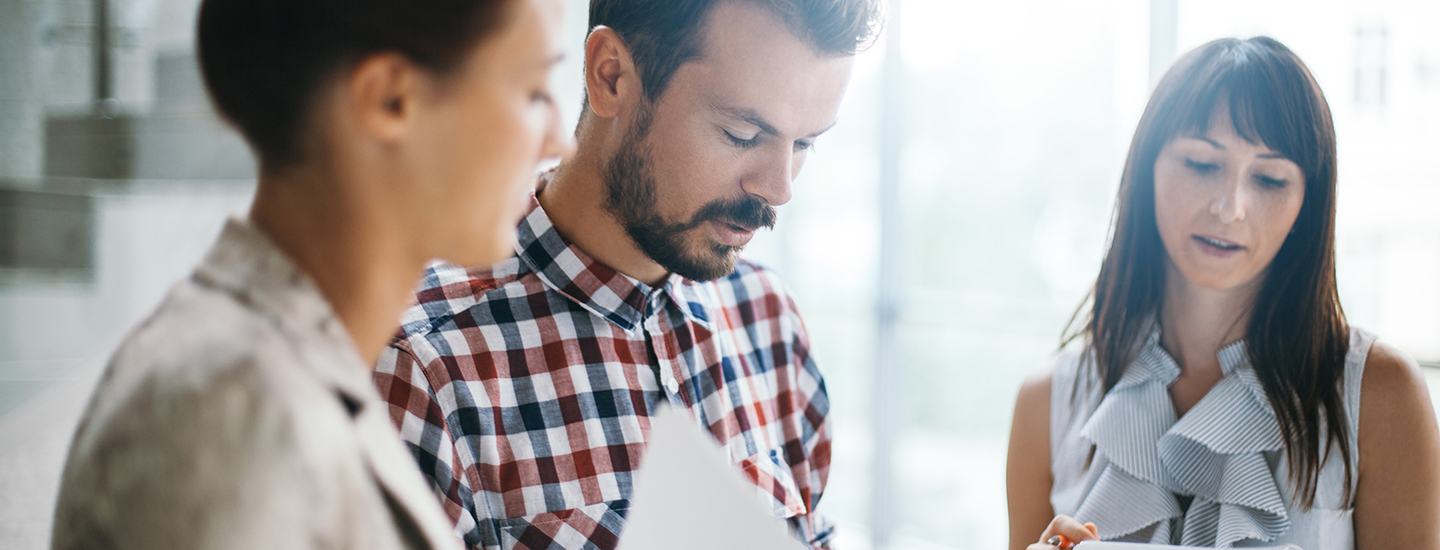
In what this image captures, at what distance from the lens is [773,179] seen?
0.97 meters

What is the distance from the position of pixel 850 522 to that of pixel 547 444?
375cm

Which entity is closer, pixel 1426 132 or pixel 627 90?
pixel 627 90

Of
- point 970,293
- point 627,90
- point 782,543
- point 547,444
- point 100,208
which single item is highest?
point 627,90

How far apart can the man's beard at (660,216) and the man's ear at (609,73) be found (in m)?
0.03

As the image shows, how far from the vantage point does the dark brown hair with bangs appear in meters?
1.18

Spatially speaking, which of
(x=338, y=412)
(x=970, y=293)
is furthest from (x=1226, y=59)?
(x=970, y=293)

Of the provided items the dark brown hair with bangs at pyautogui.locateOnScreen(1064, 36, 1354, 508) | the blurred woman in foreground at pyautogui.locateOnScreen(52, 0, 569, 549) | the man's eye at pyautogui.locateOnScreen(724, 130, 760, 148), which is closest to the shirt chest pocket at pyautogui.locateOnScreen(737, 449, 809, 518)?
the man's eye at pyautogui.locateOnScreen(724, 130, 760, 148)

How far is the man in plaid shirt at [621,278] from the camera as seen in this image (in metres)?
0.89

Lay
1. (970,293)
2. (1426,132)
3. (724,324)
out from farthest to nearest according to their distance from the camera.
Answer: (970,293)
(1426,132)
(724,324)

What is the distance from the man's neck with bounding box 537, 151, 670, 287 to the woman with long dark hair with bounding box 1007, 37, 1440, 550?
621 millimetres

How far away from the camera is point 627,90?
100 cm

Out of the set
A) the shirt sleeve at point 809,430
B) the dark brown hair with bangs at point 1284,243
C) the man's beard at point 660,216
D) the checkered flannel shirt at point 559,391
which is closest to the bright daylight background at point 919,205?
the dark brown hair with bangs at point 1284,243

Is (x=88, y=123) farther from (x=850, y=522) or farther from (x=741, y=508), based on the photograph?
(x=850, y=522)

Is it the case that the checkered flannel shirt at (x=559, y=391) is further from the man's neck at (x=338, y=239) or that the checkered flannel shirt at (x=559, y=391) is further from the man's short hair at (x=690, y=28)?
the man's neck at (x=338, y=239)
